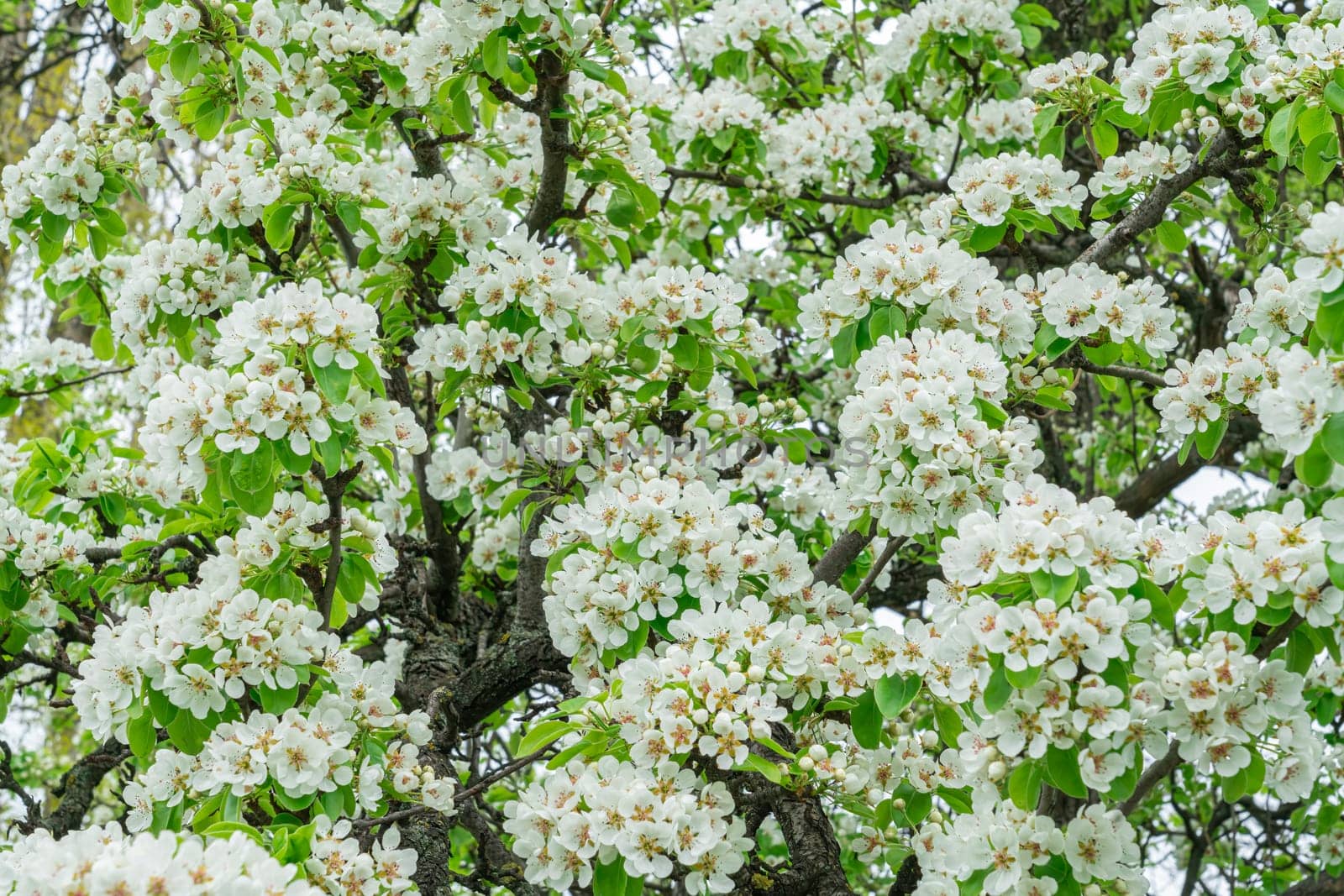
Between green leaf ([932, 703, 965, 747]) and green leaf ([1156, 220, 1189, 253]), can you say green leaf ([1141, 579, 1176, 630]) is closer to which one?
green leaf ([932, 703, 965, 747])

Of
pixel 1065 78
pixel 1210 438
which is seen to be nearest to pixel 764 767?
pixel 1210 438

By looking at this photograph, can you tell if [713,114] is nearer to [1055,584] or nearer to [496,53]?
[496,53]

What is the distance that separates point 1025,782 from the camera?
2.49 meters

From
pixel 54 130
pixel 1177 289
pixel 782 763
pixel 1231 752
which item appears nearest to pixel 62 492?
pixel 54 130

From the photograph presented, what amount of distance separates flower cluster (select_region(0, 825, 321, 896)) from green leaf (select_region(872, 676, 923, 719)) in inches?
50.8

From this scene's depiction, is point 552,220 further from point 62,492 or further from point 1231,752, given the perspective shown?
point 1231,752

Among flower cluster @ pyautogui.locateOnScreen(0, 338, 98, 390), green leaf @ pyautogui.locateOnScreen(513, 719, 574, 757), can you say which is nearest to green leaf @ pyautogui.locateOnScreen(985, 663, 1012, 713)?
green leaf @ pyautogui.locateOnScreen(513, 719, 574, 757)

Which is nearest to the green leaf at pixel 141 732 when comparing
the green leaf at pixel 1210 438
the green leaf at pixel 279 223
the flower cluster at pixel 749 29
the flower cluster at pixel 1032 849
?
the green leaf at pixel 279 223

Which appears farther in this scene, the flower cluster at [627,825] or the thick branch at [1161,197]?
the thick branch at [1161,197]

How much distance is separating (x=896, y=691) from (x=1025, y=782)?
374 millimetres

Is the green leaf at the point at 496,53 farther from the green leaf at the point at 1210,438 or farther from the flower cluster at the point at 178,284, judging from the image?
the green leaf at the point at 1210,438

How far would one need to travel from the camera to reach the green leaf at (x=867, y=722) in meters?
2.94

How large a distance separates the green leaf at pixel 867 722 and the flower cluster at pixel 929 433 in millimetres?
439

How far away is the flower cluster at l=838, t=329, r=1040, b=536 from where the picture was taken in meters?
2.82
